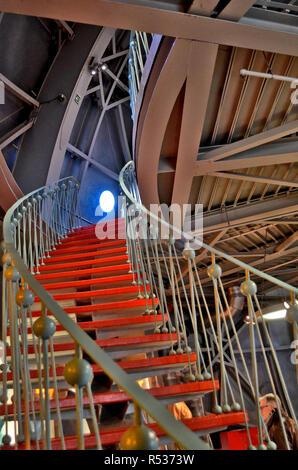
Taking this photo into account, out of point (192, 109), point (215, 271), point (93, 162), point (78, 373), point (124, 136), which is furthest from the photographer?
point (124, 136)

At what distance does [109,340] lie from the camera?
374 cm

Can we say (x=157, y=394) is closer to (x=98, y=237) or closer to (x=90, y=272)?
(x=90, y=272)

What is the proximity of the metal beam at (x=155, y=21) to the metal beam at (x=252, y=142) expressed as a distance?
6.21ft

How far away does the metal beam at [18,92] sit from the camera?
9061 mm

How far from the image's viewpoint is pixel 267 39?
436 centimetres

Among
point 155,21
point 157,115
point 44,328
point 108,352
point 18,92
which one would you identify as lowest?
point 44,328

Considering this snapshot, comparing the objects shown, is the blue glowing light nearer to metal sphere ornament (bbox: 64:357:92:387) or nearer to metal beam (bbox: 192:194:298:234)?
metal beam (bbox: 192:194:298:234)

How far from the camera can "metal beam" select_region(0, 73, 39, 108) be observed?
9061 millimetres

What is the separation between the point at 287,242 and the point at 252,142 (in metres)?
5.62

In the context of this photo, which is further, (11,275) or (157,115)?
(157,115)

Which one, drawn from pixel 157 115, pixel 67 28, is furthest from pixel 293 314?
pixel 67 28

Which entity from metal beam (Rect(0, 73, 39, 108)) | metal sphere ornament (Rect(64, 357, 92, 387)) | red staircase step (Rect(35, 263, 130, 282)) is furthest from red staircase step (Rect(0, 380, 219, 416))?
metal beam (Rect(0, 73, 39, 108))
